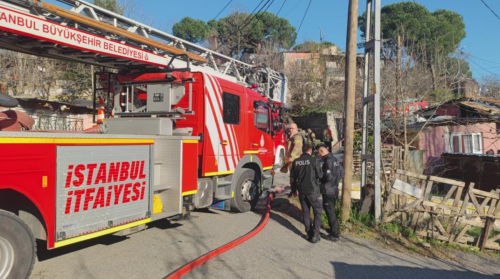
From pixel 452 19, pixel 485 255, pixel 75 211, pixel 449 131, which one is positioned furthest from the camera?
pixel 452 19

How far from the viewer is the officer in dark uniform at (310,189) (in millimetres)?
6734

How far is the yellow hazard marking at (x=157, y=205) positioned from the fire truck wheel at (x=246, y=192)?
2297 mm

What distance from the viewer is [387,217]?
752 centimetres

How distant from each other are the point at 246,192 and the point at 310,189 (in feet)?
6.65

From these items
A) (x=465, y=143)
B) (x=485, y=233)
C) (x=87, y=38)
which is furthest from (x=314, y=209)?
(x=465, y=143)

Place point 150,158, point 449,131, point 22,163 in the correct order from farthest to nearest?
point 449,131 < point 150,158 < point 22,163

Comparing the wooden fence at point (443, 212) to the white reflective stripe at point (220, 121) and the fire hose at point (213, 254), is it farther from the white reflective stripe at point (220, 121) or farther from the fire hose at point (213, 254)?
the white reflective stripe at point (220, 121)

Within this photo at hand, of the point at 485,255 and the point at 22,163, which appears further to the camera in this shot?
the point at 485,255

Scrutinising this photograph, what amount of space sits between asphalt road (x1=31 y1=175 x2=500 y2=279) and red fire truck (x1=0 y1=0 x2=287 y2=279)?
51 centimetres

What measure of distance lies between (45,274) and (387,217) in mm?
5744

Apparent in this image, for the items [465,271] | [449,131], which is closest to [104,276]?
[465,271]

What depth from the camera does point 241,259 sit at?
5.61 m

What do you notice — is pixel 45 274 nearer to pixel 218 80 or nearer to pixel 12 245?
pixel 12 245

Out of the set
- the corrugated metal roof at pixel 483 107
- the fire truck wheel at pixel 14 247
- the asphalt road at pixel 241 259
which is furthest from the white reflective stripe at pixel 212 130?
the corrugated metal roof at pixel 483 107
